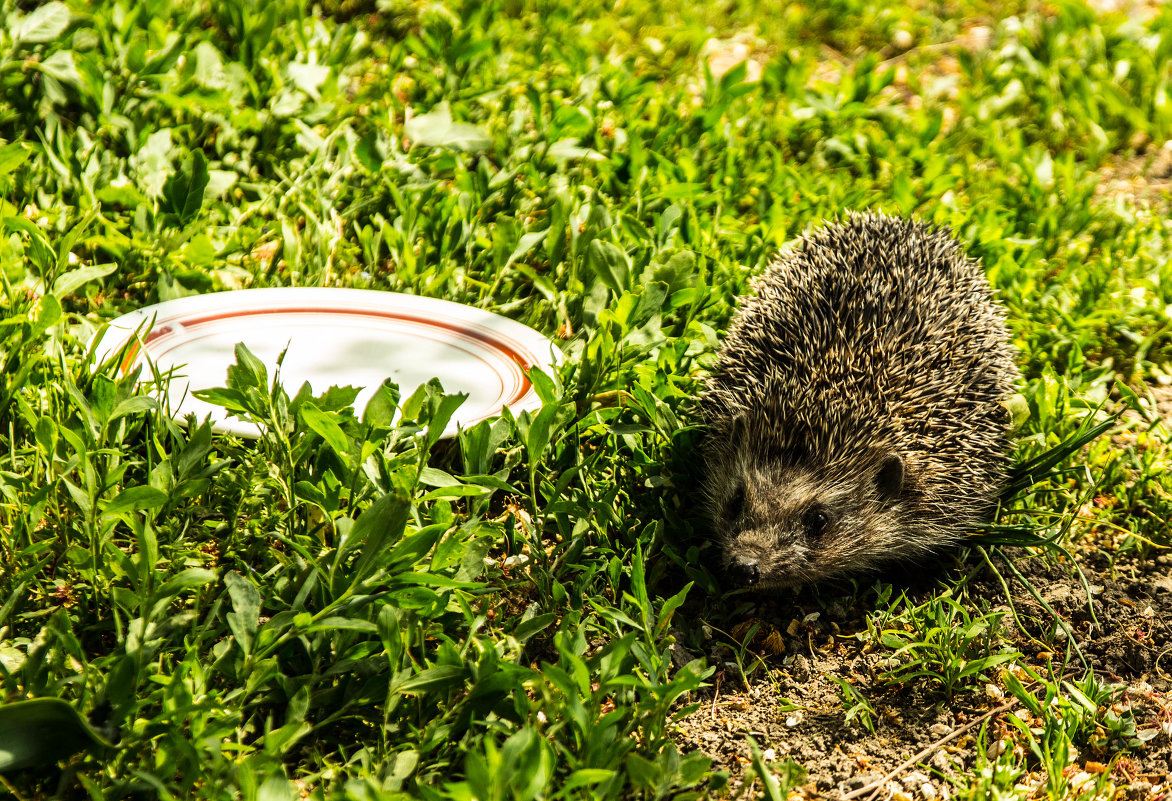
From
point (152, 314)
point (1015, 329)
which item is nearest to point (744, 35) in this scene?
point (1015, 329)

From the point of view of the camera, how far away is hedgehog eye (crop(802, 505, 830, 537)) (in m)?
3.96

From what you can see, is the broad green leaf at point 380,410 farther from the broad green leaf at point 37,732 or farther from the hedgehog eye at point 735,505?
the hedgehog eye at point 735,505

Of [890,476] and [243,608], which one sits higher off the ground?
[243,608]

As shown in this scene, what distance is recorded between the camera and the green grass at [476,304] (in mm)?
2898

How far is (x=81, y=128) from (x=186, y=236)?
1035mm

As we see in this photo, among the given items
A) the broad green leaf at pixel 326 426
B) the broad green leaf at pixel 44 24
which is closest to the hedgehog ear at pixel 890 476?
the broad green leaf at pixel 326 426

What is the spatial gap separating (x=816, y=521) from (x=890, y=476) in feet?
1.17

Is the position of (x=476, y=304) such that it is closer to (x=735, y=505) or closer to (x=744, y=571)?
(x=735, y=505)

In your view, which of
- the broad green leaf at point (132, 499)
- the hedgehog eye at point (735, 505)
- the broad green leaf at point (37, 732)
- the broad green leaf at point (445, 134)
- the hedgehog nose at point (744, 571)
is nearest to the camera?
the broad green leaf at point (37, 732)

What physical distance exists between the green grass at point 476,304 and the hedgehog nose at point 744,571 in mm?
173

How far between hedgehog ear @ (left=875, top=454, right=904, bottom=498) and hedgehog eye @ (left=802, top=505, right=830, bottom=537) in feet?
0.88

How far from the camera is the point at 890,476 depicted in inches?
161

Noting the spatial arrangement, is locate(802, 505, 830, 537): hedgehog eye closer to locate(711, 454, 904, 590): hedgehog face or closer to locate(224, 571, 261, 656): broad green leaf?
locate(711, 454, 904, 590): hedgehog face

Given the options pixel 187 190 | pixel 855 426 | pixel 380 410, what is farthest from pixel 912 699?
pixel 187 190
